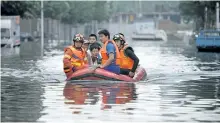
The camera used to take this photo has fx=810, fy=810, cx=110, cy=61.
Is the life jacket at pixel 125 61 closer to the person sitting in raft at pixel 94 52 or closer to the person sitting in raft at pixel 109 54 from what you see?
the person sitting in raft at pixel 109 54

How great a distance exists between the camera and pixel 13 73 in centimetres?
2834

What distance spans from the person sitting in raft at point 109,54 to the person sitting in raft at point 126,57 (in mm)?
425

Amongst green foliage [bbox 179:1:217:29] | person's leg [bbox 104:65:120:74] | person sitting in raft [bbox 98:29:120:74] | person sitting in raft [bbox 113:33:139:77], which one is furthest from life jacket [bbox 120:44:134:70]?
green foliage [bbox 179:1:217:29]

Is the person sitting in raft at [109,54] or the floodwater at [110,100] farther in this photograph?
the person sitting in raft at [109,54]

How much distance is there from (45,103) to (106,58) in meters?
6.86

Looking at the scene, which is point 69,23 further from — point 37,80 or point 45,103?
point 45,103

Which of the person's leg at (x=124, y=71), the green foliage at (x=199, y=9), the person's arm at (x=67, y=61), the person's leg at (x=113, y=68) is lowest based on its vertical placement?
the green foliage at (x=199, y=9)

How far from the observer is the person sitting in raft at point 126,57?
2344cm

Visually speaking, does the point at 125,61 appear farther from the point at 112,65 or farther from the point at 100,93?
the point at 100,93

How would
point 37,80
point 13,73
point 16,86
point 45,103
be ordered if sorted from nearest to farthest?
point 45,103, point 16,86, point 37,80, point 13,73

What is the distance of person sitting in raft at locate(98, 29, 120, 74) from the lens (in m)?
22.5

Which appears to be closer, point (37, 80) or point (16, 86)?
point (16, 86)

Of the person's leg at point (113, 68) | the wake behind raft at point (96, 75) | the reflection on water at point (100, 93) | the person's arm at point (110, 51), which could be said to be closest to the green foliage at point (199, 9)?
the person's leg at point (113, 68)

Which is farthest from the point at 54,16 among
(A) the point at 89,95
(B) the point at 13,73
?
(A) the point at 89,95
